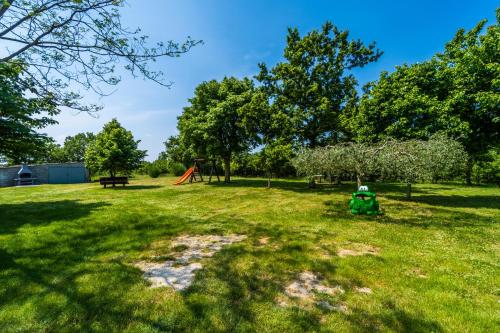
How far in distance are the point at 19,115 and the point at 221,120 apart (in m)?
13.7

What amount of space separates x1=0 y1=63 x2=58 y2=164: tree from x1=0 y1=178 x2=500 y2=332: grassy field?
3.86 metres

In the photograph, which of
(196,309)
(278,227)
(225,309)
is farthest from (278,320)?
(278,227)

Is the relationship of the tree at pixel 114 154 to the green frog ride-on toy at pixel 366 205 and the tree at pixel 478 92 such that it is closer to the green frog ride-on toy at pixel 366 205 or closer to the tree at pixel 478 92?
the green frog ride-on toy at pixel 366 205

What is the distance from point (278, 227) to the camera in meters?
7.98

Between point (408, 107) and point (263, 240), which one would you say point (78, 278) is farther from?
point (408, 107)

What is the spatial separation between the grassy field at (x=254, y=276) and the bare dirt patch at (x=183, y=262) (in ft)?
0.66

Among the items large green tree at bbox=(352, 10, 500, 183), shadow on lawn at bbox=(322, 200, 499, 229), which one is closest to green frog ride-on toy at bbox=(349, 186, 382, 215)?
shadow on lawn at bbox=(322, 200, 499, 229)

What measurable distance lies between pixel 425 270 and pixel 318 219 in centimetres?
446

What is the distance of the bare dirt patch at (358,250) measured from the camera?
5578 mm

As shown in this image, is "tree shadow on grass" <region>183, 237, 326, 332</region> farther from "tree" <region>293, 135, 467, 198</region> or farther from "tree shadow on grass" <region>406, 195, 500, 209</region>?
"tree shadow on grass" <region>406, 195, 500, 209</region>

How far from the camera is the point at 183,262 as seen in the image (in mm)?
5133

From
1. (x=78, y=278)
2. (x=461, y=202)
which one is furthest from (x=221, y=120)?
(x=78, y=278)

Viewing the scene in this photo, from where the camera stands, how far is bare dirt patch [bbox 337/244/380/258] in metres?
5.58

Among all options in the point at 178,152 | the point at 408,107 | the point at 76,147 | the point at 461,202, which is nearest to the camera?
the point at 461,202
